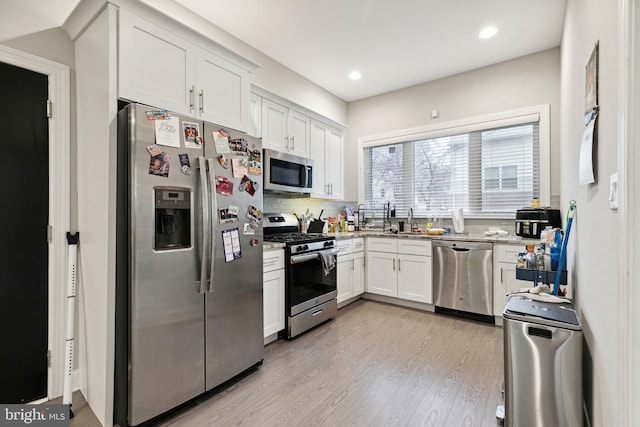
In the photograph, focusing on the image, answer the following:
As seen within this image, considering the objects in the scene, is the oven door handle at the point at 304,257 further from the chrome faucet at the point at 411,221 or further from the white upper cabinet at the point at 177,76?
the chrome faucet at the point at 411,221

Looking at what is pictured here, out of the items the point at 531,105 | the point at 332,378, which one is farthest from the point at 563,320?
the point at 531,105

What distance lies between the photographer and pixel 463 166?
395cm

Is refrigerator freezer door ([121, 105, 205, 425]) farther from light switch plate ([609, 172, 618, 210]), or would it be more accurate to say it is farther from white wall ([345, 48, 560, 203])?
white wall ([345, 48, 560, 203])

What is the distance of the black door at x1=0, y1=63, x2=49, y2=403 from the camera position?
6.21 feet

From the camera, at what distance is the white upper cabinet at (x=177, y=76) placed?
1848 mm

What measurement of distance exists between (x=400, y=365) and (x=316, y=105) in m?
3.33

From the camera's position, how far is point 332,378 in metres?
2.26

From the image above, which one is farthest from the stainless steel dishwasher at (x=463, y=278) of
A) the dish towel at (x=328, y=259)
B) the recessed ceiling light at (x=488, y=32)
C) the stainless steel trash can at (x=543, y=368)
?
the recessed ceiling light at (x=488, y=32)

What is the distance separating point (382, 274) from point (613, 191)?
10.2 feet

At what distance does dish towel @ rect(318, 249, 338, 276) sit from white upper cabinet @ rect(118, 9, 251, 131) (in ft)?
4.91

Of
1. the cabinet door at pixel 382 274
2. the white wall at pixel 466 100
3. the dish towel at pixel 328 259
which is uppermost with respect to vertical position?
the white wall at pixel 466 100

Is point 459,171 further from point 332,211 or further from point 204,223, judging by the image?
point 204,223

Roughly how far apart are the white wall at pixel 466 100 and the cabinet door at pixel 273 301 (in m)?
2.44

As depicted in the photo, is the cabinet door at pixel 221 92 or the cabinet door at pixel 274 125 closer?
the cabinet door at pixel 221 92
